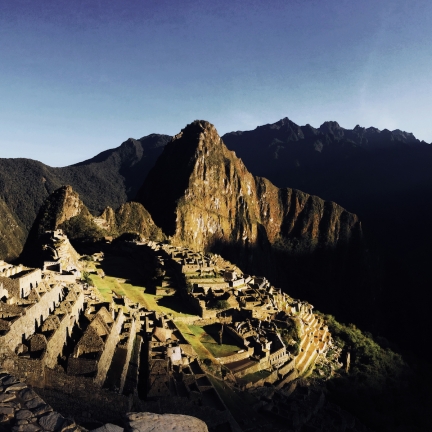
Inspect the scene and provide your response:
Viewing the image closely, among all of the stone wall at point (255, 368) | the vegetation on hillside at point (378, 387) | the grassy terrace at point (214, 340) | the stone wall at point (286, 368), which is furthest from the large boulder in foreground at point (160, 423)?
the vegetation on hillside at point (378, 387)

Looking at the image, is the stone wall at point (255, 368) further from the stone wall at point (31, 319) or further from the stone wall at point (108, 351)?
the stone wall at point (31, 319)

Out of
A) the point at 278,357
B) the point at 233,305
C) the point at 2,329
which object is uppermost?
the point at 2,329

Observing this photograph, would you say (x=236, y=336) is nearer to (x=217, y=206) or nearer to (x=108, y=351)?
(x=108, y=351)

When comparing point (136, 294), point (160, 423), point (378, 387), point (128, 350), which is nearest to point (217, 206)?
point (378, 387)

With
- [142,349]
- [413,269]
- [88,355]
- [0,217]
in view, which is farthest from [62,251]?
[413,269]

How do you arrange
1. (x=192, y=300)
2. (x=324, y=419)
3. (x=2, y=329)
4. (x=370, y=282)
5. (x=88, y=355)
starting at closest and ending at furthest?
(x=2, y=329), (x=88, y=355), (x=324, y=419), (x=192, y=300), (x=370, y=282)

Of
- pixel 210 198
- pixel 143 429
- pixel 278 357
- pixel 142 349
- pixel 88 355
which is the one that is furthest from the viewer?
pixel 210 198

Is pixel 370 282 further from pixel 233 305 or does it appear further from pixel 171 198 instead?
pixel 233 305
